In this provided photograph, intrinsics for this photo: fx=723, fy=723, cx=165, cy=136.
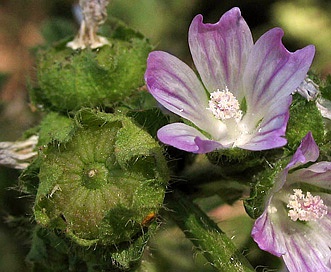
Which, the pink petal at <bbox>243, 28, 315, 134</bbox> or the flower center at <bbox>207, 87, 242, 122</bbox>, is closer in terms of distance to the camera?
the pink petal at <bbox>243, 28, 315, 134</bbox>

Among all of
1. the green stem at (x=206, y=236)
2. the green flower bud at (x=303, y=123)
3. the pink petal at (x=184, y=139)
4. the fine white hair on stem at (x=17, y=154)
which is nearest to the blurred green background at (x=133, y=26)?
the fine white hair on stem at (x=17, y=154)

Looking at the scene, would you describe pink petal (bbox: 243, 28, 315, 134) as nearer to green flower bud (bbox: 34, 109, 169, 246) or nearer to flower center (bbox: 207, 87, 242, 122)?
flower center (bbox: 207, 87, 242, 122)

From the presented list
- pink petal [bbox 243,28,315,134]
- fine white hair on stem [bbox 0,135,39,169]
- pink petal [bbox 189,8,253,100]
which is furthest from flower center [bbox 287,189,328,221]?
fine white hair on stem [bbox 0,135,39,169]

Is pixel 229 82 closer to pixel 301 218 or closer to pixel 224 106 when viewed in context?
pixel 224 106

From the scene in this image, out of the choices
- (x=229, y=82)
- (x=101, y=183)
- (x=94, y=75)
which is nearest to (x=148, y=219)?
(x=101, y=183)

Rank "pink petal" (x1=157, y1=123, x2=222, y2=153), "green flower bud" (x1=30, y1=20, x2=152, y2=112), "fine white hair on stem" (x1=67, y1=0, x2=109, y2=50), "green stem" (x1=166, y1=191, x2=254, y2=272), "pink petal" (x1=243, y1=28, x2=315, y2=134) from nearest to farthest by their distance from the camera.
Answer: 1. "pink petal" (x1=157, y1=123, x2=222, y2=153)
2. "pink petal" (x1=243, y1=28, x2=315, y2=134)
3. "green stem" (x1=166, y1=191, x2=254, y2=272)
4. "green flower bud" (x1=30, y1=20, x2=152, y2=112)
5. "fine white hair on stem" (x1=67, y1=0, x2=109, y2=50)

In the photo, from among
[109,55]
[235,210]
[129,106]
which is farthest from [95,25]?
[235,210]
